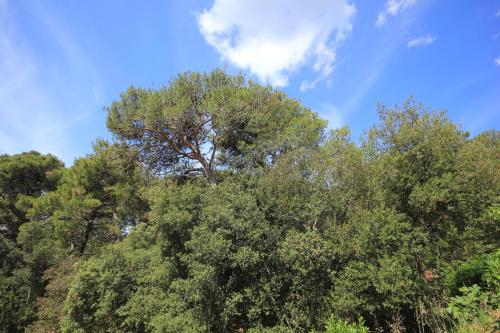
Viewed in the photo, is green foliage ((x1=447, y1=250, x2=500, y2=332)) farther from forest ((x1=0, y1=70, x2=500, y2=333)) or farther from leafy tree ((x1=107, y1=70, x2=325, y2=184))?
leafy tree ((x1=107, y1=70, x2=325, y2=184))

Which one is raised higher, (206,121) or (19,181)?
(19,181)

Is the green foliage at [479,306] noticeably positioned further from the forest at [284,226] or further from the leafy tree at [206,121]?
the leafy tree at [206,121]

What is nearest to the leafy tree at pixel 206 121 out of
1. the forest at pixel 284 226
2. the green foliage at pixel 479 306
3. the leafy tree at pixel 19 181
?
the forest at pixel 284 226

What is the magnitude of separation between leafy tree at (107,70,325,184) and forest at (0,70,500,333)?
7 cm

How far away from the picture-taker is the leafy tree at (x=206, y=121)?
50.0 ft

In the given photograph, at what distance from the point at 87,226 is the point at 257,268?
14895 mm

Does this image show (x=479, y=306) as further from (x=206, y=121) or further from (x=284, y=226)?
(x=206, y=121)

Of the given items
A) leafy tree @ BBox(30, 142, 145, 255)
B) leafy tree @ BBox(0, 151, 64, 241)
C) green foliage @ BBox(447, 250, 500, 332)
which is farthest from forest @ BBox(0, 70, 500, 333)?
leafy tree @ BBox(0, 151, 64, 241)

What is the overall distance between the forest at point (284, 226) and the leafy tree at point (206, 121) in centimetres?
7

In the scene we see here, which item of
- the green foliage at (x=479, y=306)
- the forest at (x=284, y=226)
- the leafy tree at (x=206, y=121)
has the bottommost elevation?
the green foliage at (x=479, y=306)

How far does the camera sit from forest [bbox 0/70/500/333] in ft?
30.0

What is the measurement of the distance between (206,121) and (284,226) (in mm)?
7130

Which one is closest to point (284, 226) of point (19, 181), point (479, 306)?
point (479, 306)

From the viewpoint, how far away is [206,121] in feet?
51.9
